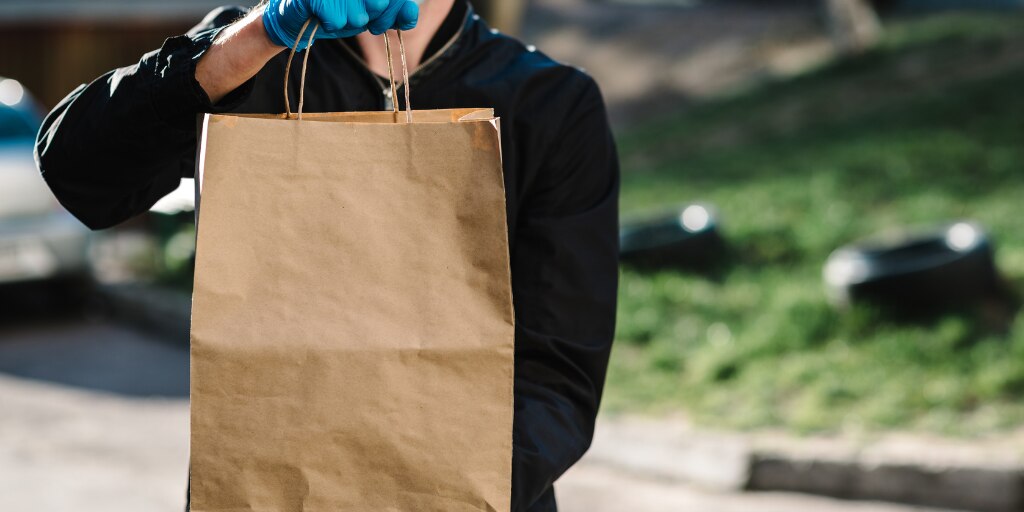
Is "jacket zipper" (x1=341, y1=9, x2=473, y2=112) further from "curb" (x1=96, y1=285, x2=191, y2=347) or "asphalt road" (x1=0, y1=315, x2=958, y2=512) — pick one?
"curb" (x1=96, y1=285, x2=191, y2=347)

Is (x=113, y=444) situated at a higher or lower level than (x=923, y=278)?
lower

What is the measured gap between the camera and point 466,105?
6.12 ft

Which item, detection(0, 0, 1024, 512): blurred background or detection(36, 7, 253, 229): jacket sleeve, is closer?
detection(36, 7, 253, 229): jacket sleeve

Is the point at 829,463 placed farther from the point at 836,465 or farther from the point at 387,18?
the point at 387,18

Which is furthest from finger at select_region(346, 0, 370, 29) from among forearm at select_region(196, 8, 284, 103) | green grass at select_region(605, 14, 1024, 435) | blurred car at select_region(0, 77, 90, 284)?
blurred car at select_region(0, 77, 90, 284)

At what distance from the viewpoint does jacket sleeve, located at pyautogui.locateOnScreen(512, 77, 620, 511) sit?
1.70m

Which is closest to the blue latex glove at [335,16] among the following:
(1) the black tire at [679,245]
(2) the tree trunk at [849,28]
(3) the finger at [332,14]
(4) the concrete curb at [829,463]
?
(3) the finger at [332,14]

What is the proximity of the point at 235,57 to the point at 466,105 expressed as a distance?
438 mm

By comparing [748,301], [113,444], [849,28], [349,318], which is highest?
[849,28]

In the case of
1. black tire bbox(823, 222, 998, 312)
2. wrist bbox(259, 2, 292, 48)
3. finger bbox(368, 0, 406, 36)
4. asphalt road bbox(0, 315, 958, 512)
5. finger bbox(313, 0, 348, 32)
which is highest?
black tire bbox(823, 222, 998, 312)

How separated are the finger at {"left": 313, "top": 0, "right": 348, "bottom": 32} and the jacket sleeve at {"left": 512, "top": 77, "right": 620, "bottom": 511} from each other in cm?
50

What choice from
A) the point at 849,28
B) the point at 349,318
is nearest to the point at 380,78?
the point at 349,318

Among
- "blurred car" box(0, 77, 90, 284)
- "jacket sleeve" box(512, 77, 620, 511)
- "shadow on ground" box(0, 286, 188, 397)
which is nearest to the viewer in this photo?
"jacket sleeve" box(512, 77, 620, 511)

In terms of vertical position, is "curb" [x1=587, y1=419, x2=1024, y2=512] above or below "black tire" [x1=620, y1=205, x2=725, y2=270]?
below
